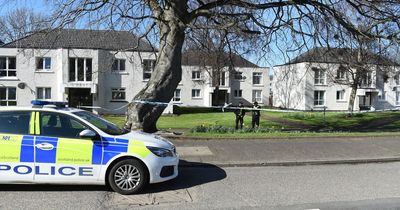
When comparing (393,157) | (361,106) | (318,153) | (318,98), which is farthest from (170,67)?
(361,106)

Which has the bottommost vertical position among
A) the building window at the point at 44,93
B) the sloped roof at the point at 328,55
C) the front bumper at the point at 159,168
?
the front bumper at the point at 159,168

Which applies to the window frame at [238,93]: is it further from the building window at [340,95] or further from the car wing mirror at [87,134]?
the car wing mirror at [87,134]

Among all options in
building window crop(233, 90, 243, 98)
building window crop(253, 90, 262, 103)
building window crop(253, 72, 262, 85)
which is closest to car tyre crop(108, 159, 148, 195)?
building window crop(233, 90, 243, 98)

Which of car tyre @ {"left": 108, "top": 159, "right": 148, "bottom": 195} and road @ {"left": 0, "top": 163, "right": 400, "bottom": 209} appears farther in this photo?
car tyre @ {"left": 108, "top": 159, "right": 148, "bottom": 195}

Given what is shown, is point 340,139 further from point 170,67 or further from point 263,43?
point 170,67

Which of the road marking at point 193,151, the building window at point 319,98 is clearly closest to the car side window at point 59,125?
the road marking at point 193,151

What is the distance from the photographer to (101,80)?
42719 mm

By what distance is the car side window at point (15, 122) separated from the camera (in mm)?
6895

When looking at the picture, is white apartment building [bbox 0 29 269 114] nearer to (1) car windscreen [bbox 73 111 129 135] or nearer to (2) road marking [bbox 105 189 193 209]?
(1) car windscreen [bbox 73 111 129 135]

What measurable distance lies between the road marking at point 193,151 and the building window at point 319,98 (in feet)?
150

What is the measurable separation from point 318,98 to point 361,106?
6634 millimetres

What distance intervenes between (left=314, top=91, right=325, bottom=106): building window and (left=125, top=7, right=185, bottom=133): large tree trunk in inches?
1686

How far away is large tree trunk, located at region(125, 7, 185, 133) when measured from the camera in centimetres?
1430

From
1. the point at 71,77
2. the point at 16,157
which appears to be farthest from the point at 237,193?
the point at 71,77
